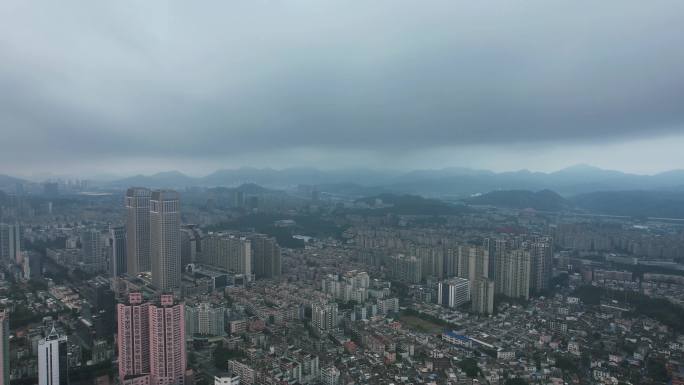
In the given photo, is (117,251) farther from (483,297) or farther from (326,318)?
(483,297)

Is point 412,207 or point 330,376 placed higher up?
point 412,207

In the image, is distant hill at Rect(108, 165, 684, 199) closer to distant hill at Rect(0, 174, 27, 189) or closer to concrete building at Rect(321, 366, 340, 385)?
distant hill at Rect(0, 174, 27, 189)

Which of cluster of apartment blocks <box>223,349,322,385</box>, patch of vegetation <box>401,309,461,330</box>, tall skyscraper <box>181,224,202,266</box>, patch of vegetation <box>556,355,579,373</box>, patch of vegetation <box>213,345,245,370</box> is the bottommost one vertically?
patch of vegetation <box>401,309,461,330</box>

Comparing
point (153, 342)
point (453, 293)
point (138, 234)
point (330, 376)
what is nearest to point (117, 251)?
point (138, 234)

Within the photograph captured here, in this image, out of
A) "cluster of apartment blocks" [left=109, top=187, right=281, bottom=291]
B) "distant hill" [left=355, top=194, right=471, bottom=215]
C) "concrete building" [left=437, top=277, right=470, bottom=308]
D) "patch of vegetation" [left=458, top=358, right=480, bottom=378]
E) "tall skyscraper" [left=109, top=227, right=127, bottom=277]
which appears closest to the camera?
"patch of vegetation" [left=458, top=358, right=480, bottom=378]

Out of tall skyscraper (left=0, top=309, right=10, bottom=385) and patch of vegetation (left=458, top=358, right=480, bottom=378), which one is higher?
tall skyscraper (left=0, top=309, right=10, bottom=385)

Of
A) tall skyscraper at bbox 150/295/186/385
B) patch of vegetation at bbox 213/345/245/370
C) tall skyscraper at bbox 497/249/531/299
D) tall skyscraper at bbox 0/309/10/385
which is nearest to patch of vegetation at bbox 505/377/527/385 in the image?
patch of vegetation at bbox 213/345/245/370
